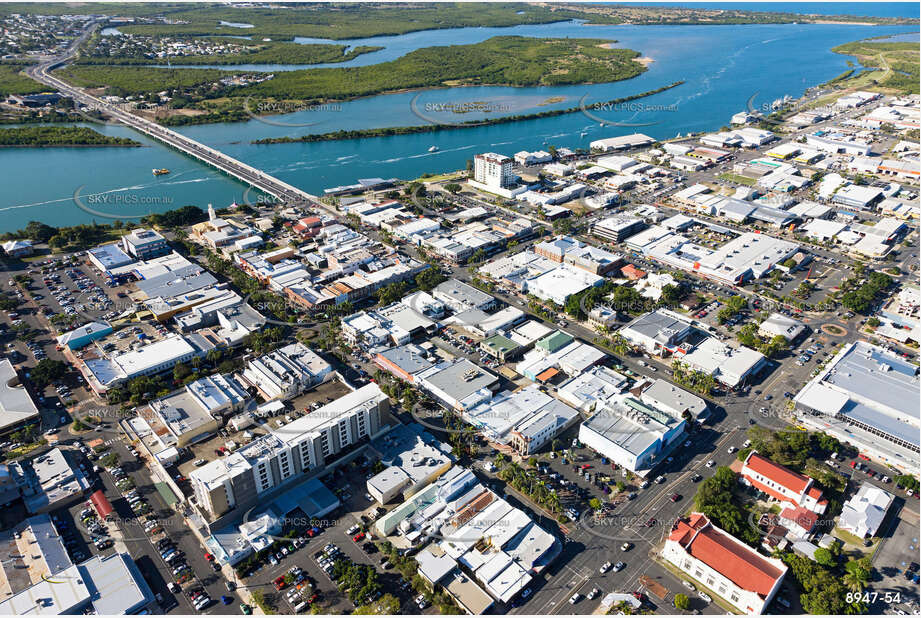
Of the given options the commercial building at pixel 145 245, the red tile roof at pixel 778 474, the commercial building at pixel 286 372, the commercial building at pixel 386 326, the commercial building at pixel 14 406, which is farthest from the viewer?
the commercial building at pixel 145 245

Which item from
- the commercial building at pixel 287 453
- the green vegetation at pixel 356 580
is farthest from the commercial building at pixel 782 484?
the commercial building at pixel 287 453

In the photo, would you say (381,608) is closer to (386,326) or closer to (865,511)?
(386,326)

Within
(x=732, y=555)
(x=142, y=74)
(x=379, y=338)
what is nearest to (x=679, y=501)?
(x=732, y=555)

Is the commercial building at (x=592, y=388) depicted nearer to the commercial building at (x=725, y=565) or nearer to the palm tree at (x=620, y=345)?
the palm tree at (x=620, y=345)

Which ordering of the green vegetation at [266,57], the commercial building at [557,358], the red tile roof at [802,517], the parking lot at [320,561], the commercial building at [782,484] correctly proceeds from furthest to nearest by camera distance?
the green vegetation at [266,57] → the commercial building at [557,358] → the commercial building at [782,484] → the red tile roof at [802,517] → the parking lot at [320,561]

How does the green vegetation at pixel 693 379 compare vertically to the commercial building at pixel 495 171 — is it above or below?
below

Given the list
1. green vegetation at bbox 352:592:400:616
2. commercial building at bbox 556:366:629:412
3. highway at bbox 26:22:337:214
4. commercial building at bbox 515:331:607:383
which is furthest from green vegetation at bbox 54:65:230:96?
green vegetation at bbox 352:592:400:616

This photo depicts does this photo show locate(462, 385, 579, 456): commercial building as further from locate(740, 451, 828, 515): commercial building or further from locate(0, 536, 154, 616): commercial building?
→ locate(0, 536, 154, 616): commercial building
